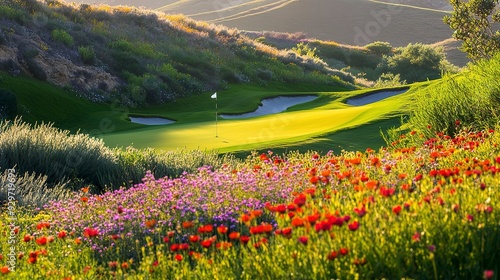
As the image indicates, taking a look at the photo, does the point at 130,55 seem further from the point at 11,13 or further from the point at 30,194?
the point at 30,194

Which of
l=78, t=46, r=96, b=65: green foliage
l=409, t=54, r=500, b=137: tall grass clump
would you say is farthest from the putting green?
l=78, t=46, r=96, b=65: green foliage

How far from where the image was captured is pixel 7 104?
2173 centimetres

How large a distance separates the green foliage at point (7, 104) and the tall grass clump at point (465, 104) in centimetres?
1491

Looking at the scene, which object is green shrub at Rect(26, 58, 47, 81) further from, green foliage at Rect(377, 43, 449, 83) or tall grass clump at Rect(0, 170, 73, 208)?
green foliage at Rect(377, 43, 449, 83)

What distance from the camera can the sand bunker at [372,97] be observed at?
29.8 meters

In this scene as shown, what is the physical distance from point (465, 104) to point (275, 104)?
56.5 feet

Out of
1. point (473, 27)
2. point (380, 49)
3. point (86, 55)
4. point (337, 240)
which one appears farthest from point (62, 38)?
point (380, 49)

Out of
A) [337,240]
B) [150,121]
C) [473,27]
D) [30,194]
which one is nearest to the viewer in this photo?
[337,240]

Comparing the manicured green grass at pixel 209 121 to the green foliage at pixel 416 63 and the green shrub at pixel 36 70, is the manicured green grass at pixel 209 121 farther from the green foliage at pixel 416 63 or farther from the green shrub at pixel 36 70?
the green foliage at pixel 416 63

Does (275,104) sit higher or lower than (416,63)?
lower

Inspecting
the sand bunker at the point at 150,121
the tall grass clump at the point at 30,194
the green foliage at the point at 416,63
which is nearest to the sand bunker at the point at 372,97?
the sand bunker at the point at 150,121

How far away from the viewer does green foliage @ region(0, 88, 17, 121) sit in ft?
70.9

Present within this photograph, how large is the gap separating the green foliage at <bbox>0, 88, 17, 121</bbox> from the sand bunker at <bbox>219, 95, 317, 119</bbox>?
8.48m

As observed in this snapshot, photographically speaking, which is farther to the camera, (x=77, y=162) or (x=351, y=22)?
(x=351, y=22)
